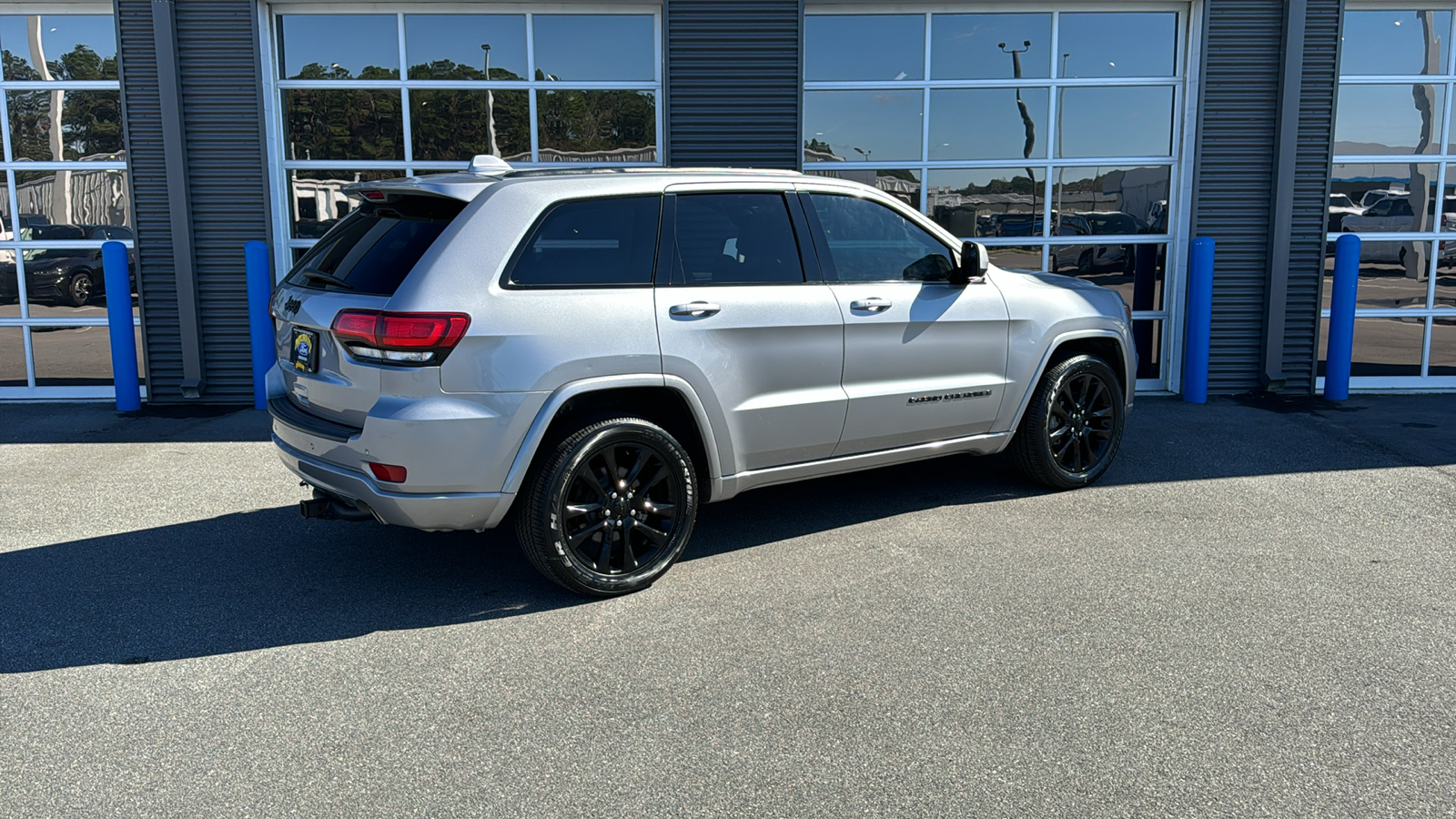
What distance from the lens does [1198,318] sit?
9.24m

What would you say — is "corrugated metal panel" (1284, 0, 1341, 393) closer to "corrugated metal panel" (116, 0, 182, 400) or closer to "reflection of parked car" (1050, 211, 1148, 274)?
"reflection of parked car" (1050, 211, 1148, 274)

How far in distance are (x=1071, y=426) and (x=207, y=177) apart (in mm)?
6951

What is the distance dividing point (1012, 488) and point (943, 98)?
13.9 feet

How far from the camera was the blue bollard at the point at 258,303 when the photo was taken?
885 centimetres

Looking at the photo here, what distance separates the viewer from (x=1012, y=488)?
6.53 meters

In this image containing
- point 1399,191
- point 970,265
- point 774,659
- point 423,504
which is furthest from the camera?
point 1399,191

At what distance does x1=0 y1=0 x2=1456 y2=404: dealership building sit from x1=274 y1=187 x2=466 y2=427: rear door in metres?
4.58

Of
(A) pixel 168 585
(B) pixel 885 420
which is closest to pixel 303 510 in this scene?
(A) pixel 168 585

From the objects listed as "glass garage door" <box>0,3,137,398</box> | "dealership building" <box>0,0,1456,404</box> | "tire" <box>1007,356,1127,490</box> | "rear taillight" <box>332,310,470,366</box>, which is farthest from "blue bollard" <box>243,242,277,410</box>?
"tire" <box>1007,356,1127,490</box>

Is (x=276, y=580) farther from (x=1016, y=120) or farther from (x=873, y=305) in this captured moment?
(x=1016, y=120)

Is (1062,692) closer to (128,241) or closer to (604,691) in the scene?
(604,691)

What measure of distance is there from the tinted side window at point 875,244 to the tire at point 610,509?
1.34 metres

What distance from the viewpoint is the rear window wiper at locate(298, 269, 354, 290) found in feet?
15.3

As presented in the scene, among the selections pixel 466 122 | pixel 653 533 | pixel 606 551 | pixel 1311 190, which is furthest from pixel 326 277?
pixel 1311 190
